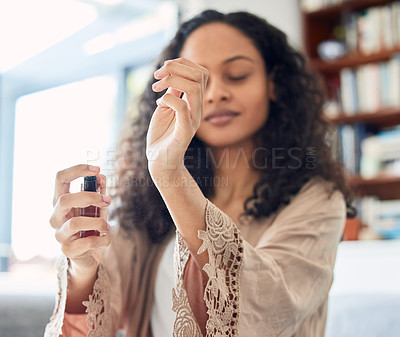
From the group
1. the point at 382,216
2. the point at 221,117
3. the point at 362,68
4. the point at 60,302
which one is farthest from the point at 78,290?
the point at 362,68

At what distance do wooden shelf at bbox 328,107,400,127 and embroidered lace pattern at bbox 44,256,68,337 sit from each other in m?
2.00

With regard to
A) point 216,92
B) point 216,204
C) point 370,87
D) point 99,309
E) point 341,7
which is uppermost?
point 341,7

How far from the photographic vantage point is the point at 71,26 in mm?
896

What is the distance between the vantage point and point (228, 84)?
1.50 ft

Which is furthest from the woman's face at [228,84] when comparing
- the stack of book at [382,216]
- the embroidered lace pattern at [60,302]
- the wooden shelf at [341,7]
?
the wooden shelf at [341,7]

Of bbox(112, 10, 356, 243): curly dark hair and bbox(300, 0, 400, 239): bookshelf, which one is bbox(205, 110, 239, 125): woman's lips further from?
bbox(300, 0, 400, 239): bookshelf

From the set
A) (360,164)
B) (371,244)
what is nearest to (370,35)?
(360,164)

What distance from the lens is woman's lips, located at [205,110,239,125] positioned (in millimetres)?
443

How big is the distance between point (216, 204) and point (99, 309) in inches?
7.1

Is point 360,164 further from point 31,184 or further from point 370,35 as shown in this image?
point 31,184

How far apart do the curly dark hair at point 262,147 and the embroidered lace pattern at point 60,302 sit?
87 millimetres

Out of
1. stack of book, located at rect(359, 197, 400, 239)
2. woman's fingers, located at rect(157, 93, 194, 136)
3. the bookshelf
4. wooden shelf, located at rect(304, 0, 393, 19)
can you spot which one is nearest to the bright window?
woman's fingers, located at rect(157, 93, 194, 136)

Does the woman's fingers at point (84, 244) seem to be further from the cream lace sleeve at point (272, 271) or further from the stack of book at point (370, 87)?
the stack of book at point (370, 87)

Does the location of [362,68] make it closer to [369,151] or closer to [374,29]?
[374,29]
